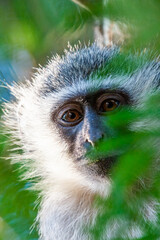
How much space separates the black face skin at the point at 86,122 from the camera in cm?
194

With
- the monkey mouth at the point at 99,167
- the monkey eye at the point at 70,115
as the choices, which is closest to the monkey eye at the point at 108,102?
the monkey eye at the point at 70,115

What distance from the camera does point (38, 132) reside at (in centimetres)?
282

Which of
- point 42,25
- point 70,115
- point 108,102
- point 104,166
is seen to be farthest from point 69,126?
point 42,25

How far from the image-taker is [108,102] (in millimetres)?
2191

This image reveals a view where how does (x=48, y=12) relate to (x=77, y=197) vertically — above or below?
above

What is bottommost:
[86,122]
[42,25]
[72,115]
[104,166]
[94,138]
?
[104,166]

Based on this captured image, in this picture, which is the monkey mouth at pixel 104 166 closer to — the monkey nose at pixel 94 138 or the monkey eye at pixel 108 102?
the monkey nose at pixel 94 138

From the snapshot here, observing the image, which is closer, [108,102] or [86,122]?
[86,122]

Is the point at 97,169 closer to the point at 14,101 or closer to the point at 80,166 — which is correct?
the point at 80,166

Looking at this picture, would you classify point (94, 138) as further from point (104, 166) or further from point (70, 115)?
point (70, 115)

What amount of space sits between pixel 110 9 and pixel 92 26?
2.69 m

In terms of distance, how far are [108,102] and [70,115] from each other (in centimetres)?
29

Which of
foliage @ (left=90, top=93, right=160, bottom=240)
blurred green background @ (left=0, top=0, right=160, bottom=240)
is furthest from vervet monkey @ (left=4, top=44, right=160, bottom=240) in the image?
foliage @ (left=90, top=93, right=160, bottom=240)

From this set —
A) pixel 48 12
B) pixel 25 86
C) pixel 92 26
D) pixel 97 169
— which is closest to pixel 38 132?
pixel 25 86
